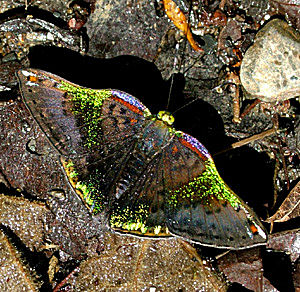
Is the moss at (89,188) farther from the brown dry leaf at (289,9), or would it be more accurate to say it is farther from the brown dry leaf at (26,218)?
the brown dry leaf at (289,9)

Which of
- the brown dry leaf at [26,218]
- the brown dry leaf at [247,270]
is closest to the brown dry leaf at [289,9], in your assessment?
the brown dry leaf at [247,270]

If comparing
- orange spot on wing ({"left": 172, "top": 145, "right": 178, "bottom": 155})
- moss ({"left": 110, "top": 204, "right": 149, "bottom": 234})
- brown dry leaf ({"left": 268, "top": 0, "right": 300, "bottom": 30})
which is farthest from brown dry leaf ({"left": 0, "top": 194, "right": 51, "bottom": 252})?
brown dry leaf ({"left": 268, "top": 0, "right": 300, "bottom": 30})

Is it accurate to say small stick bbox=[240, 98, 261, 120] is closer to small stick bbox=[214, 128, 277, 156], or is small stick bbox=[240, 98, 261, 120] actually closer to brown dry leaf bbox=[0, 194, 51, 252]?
small stick bbox=[214, 128, 277, 156]

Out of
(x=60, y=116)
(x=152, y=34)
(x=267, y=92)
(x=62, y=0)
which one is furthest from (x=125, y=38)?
(x=267, y=92)

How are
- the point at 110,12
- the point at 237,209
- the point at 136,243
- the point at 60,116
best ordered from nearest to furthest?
the point at 237,209, the point at 60,116, the point at 136,243, the point at 110,12

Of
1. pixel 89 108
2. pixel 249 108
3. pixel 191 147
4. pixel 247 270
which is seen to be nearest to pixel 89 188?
pixel 89 108

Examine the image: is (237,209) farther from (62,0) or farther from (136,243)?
(62,0)

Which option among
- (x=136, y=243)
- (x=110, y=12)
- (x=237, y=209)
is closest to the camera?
(x=237, y=209)
